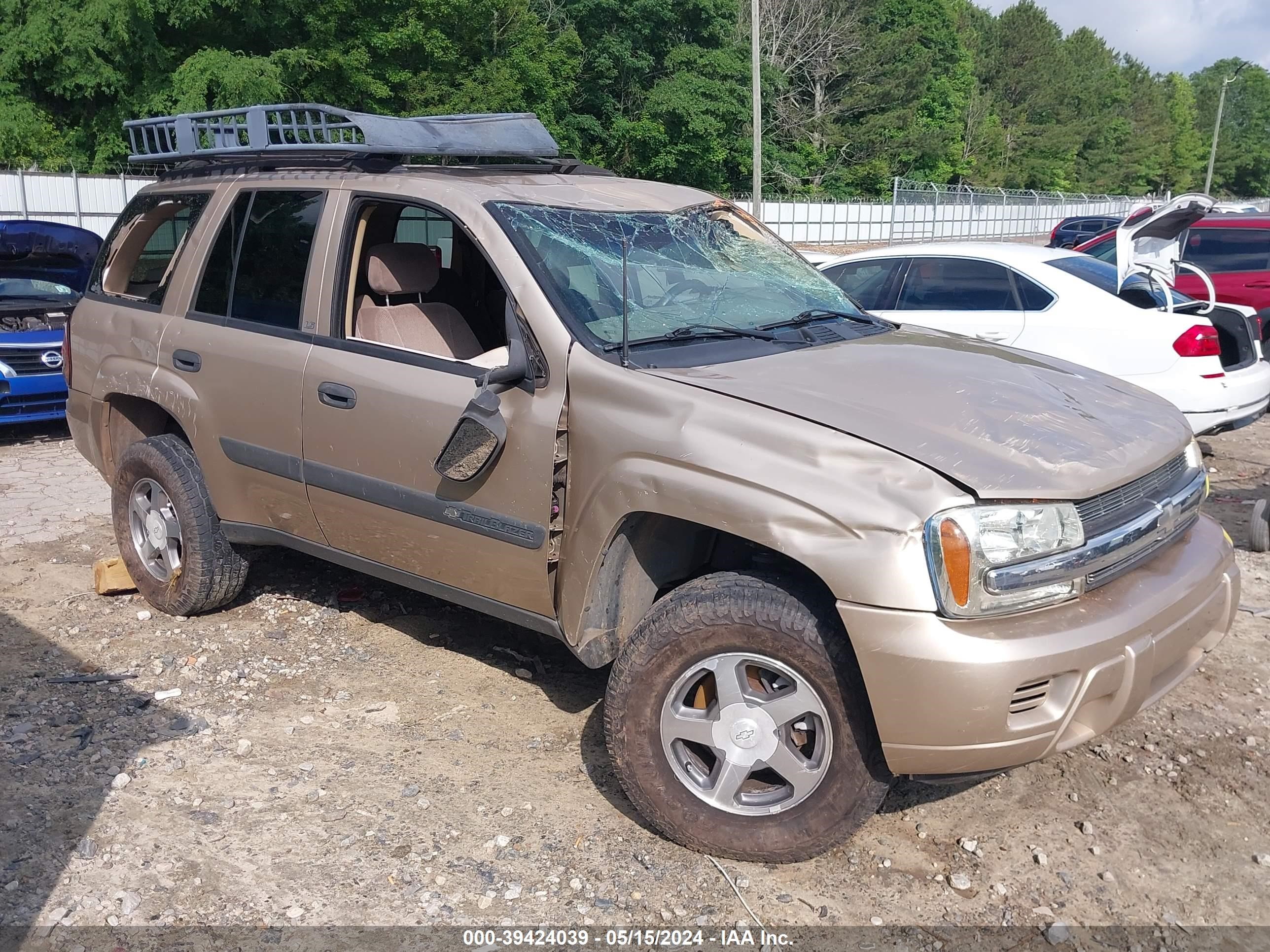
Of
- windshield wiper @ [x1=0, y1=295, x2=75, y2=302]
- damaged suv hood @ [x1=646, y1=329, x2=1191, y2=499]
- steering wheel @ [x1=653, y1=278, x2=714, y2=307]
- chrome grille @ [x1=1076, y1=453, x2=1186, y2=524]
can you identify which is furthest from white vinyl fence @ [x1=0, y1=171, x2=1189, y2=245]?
chrome grille @ [x1=1076, y1=453, x2=1186, y2=524]

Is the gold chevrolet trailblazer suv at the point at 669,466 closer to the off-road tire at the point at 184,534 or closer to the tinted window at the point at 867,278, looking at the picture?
the off-road tire at the point at 184,534

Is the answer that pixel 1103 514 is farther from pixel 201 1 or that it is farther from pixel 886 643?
pixel 201 1

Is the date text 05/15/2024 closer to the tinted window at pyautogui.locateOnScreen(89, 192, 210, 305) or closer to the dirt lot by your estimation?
the dirt lot

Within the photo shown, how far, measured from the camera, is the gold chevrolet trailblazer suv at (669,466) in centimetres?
285

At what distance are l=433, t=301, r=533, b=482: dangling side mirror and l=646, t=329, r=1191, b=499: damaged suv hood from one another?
0.49m

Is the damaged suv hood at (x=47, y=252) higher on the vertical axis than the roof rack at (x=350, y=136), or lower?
lower

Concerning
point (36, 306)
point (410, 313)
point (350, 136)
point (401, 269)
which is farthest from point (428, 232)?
point (36, 306)

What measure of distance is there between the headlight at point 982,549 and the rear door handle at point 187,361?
3.20 metres

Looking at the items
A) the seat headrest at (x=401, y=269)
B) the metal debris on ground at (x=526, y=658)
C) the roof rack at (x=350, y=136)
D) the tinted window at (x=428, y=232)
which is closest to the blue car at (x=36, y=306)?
the roof rack at (x=350, y=136)

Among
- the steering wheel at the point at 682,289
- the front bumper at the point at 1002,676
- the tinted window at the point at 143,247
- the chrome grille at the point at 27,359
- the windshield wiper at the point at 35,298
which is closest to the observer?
the front bumper at the point at 1002,676

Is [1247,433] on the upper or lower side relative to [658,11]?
lower

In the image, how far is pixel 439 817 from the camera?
3539 millimetres

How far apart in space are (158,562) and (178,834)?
6.76 ft

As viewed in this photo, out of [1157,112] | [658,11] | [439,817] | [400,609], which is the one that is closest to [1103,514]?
[439,817]
